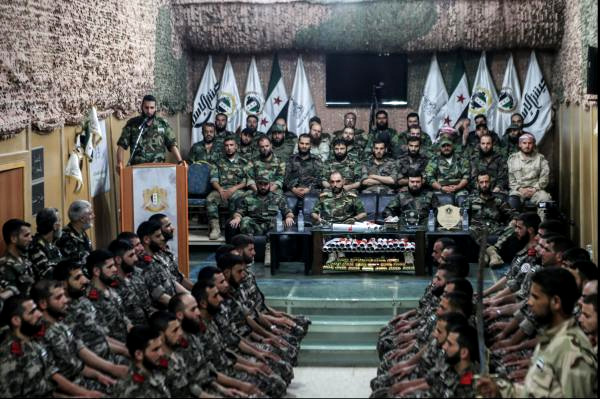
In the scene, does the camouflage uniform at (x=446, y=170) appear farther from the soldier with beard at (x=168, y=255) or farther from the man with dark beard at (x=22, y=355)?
the man with dark beard at (x=22, y=355)

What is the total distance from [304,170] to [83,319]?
609cm

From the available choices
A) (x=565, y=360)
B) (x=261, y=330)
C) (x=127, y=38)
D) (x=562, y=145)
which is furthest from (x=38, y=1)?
(x=562, y=145)

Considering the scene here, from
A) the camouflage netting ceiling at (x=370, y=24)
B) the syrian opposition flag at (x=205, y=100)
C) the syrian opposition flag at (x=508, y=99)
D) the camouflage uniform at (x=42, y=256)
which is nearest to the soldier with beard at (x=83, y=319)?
the camouflage uniform at (x=42, y=256)

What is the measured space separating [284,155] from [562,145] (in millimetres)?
3393

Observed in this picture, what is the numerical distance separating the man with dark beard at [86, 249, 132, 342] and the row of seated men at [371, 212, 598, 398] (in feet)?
5.89

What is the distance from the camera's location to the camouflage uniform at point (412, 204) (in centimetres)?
1150

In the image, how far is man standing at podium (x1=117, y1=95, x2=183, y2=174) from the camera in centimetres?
1098

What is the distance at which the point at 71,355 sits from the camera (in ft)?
20.5

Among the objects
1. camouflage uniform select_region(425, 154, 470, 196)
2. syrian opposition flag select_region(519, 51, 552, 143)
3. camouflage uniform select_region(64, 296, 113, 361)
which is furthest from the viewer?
syrian opposition flag select_region(519, 51, 552, 143)

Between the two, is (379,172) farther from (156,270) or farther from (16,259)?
(16,259)

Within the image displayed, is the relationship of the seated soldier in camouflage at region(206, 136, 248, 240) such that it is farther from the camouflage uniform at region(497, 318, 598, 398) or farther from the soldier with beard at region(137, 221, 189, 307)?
the camouflage uniform at region(497, 318, 598, 398)

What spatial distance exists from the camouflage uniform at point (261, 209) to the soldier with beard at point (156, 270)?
2.98 m

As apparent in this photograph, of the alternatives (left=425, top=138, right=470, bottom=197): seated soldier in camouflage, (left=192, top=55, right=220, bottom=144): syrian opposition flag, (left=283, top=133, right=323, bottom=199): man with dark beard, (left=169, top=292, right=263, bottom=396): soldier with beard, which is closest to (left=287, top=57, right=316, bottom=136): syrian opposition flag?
(left=192, top=55, right=220, bottom=144): syrian opposition flag

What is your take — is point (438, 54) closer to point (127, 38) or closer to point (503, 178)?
point (503, 178)
